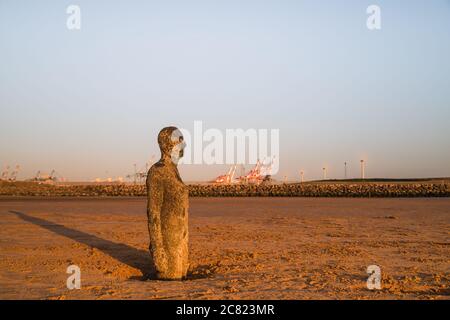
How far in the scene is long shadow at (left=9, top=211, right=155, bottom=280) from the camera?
36.5 ft

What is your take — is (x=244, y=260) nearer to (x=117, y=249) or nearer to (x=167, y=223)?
(x=167, y=223)

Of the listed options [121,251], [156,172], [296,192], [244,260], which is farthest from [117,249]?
[296,192]

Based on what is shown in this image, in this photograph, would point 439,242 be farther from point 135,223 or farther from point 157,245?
point 135,223

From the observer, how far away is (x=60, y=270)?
10.3 m

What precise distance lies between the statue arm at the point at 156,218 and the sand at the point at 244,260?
1.83ft

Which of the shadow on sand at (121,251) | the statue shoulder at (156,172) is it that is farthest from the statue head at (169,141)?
the shadow on sand at (121,251)

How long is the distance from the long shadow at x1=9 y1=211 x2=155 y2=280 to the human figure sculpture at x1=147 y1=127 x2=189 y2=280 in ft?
2.09

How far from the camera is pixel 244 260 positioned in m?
11.3

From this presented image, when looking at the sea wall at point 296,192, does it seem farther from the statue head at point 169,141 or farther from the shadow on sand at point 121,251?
the statue head at point 169,141

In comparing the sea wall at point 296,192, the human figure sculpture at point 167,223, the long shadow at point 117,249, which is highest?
the human figure sculpture at point 167,223

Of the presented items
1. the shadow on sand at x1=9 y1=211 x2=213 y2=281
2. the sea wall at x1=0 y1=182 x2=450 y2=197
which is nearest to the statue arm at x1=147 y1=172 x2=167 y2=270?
the shadow on sand at x1=9 y1=211 x2=213 y2=281

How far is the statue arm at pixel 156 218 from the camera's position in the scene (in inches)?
386
